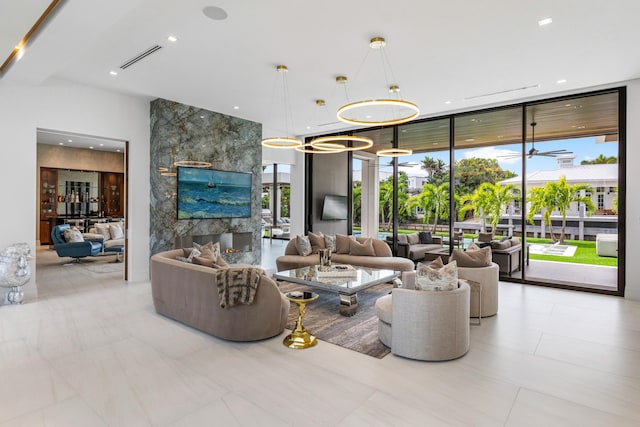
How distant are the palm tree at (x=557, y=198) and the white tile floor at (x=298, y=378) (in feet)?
8.72

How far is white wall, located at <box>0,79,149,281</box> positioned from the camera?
5410mm

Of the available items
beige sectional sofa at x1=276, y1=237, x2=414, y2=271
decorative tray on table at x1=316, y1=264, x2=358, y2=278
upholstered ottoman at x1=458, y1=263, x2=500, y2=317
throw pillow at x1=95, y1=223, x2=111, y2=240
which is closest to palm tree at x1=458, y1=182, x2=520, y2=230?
beige sectional sofa at x1=276, y1=237, x2=414, y2=271

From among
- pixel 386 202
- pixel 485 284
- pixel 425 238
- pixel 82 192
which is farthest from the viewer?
pixel 82 192

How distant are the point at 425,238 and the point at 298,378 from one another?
5863 mm

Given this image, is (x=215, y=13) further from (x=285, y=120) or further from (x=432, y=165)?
(x=432, y=165)

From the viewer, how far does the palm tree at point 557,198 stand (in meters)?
6.72

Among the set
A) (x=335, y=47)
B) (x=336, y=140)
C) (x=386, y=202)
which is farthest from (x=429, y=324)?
(x=386, y=202)

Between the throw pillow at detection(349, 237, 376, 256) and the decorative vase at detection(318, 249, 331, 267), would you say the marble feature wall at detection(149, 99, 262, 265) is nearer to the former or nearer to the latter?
the throw pillow at detection(349, 237, 376, 256)

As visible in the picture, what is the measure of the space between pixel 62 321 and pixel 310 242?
4.53 m

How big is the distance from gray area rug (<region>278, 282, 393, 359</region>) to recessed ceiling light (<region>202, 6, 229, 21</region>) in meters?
3.57

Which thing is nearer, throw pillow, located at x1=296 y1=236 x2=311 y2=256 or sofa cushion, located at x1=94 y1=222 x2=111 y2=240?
throw pillow, located at x1=296 y1=236 x2=311 y2=256

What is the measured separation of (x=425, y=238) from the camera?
823 cm

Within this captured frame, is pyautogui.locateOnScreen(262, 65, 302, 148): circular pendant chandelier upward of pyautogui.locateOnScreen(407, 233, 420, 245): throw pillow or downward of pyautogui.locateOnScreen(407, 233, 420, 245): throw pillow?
upward

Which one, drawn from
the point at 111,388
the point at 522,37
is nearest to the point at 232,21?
the point at 522,37
